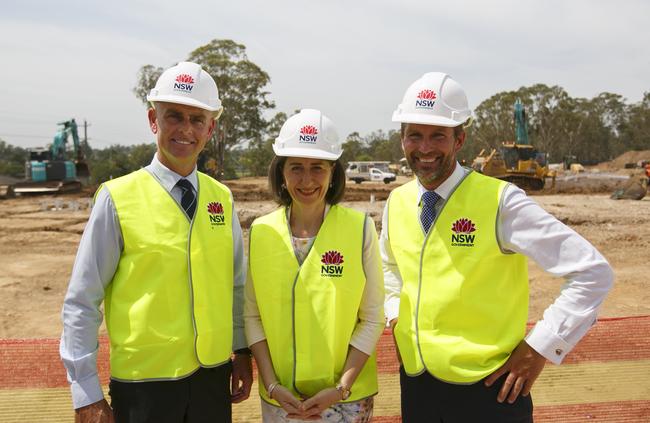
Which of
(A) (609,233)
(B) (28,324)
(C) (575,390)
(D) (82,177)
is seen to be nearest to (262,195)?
(D) (82,177)

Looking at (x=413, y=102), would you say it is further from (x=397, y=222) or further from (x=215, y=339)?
(x=215, y=339)

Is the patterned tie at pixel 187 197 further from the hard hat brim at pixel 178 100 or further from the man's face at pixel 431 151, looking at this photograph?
the man's face at pixel 431 151

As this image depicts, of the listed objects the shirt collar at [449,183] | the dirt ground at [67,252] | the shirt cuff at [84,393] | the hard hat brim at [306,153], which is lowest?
the dirt ground at [67,252]

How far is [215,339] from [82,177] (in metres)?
32.8

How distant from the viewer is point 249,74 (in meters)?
43.0

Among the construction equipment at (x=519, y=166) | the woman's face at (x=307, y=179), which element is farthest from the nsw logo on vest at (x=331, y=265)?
the construction equipment at (x=519, y=166)

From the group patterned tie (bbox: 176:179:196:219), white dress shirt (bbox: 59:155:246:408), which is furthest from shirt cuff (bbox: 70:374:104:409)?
patterned tie (bbox: 176:179:196:219)

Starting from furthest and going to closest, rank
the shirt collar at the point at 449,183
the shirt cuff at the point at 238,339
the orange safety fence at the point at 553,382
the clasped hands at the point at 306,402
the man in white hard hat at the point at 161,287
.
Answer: the orange safety fence at the point at 553,382
the shirt cuff at the point at 238,339
the shirt collar at the point at 449,183
the clasped hands at the point at 306,402
the man in white hard hat at the point at 161,287

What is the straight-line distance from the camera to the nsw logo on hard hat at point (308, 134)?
8.03 feet

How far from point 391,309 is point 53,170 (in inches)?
1200

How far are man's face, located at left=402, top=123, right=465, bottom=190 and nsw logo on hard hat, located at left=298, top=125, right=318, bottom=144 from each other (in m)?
0.43

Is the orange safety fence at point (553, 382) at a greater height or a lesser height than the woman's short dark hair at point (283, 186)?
lesser

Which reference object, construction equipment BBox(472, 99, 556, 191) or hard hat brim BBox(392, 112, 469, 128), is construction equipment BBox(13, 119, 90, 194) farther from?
hard hat brim BBox(392, 112, 469, 128)

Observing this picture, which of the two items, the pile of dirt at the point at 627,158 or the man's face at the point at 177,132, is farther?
the pile of dirt at the point at 627,158
